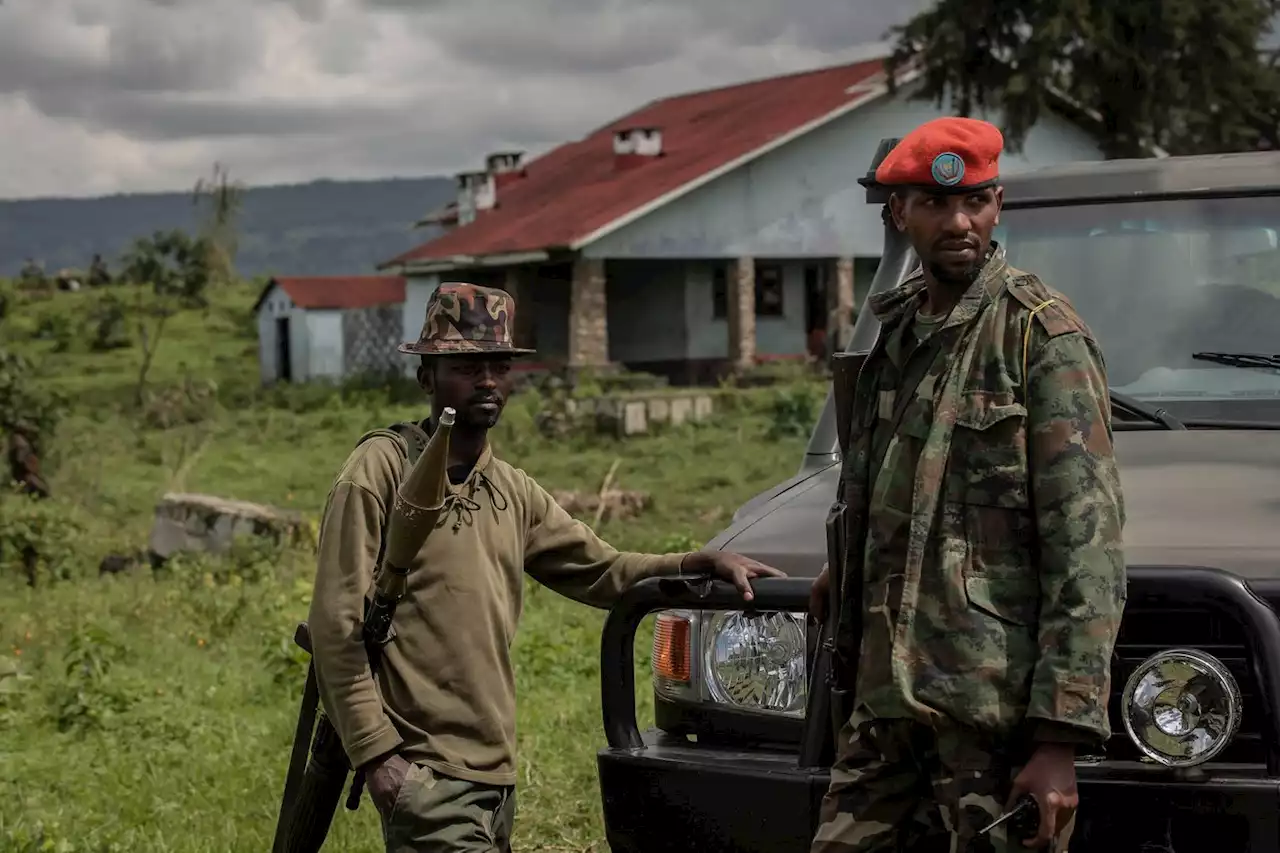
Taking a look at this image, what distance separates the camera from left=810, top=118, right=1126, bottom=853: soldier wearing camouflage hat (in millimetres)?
2291

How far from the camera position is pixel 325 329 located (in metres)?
29.9

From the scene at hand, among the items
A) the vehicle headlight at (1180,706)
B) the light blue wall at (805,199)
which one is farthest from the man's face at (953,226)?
the light blue wall at (805,199)

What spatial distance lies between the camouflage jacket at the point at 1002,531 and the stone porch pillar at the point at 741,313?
2227cm

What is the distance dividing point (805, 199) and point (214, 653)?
1875cm

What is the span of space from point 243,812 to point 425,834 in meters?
2.20

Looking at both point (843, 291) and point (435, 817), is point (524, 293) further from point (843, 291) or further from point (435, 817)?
point (435, 817)

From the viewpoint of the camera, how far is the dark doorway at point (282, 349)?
30266mm

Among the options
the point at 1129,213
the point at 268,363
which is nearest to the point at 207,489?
the point at 1129,213

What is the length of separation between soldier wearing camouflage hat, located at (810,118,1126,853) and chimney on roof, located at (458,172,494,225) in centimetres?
2842

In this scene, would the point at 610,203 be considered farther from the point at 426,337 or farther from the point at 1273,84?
the point at 426,337

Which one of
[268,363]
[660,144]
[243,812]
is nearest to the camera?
[243,812]

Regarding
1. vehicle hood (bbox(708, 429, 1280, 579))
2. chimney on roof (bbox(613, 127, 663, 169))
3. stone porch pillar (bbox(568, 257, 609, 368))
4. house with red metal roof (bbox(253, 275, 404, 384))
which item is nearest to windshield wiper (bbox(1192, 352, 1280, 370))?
vehicle hood (bbox(708, 429, 1280, 579))

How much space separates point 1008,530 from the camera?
239 centimetres

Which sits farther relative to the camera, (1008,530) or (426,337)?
(426,337)
